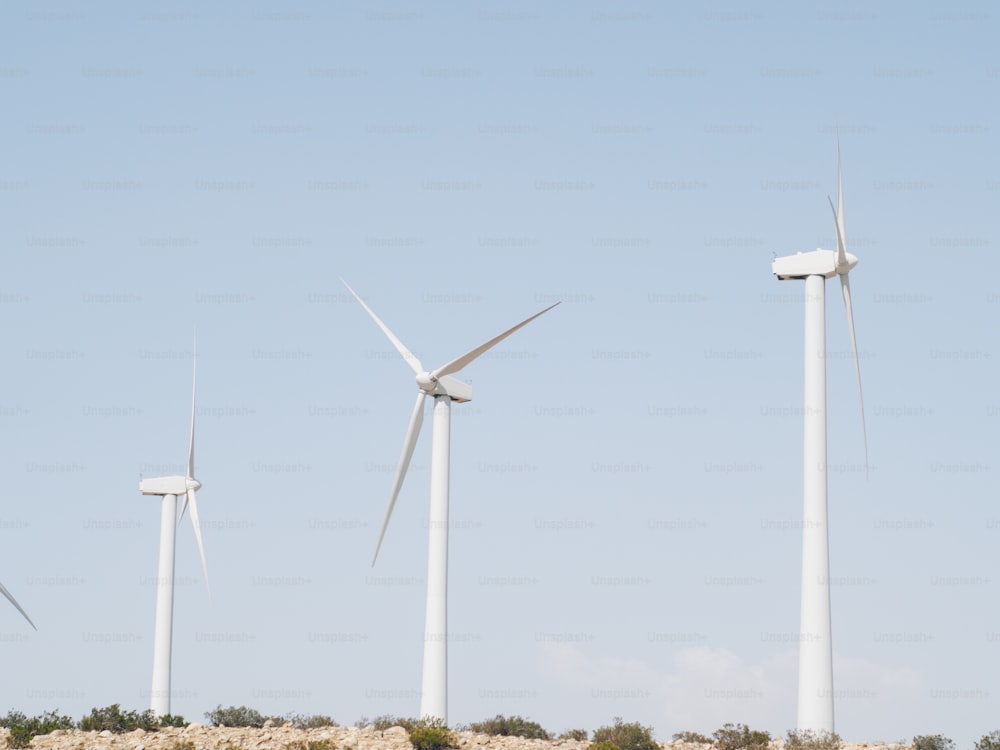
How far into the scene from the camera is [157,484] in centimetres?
8538

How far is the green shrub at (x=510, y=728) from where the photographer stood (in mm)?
58906

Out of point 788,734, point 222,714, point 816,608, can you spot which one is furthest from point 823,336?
point 222,714

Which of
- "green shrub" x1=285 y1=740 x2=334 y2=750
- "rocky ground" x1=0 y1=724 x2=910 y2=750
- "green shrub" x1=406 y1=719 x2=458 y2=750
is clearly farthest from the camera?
"rocky ground" x1=0 y1=724 x2=910 y2=750

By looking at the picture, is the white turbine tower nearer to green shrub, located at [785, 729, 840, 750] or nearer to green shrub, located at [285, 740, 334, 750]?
green shrub, located at [785, 729, 840, 750]

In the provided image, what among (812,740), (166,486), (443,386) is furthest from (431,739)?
(166,486)

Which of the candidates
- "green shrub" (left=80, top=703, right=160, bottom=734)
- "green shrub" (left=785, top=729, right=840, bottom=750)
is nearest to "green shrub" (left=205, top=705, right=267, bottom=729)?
"green shrub" (left=80, top=703, right=160, bottom=734)

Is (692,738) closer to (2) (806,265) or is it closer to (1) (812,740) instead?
(1) (812,740)

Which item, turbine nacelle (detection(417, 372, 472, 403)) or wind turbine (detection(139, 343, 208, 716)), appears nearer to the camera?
turbine nacelle (detection(417, 372, 472, 403))

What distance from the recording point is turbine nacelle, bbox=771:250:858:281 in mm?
61112

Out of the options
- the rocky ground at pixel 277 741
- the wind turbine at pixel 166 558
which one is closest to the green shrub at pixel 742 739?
the rocky ground at pixel 277 741

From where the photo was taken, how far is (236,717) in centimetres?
6334

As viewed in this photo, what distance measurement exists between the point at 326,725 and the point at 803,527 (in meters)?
19.1

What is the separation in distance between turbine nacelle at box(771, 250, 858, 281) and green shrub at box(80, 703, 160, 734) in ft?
97.3

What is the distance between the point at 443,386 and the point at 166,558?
78.1 feet
